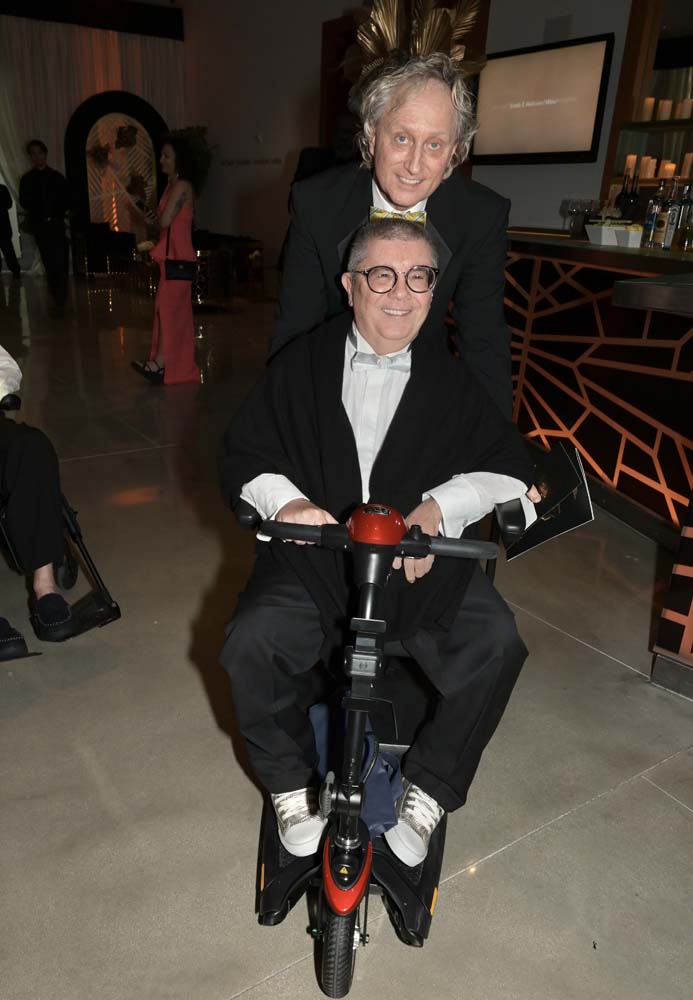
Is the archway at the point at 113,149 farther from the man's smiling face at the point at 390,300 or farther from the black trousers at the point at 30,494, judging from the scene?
the man's smiling face at the point at 390,300

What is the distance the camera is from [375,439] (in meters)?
1.61

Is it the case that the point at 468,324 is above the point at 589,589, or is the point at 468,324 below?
above

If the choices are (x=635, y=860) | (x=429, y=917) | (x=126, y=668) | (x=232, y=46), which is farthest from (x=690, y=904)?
(x=232, y=46)

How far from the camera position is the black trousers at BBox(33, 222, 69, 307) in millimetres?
9227

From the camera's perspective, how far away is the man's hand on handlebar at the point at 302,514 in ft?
4.61

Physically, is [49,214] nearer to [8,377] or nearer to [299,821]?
[8,377]

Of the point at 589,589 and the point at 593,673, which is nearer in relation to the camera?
the point at 593,673

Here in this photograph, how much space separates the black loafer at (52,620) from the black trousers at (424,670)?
1.10m

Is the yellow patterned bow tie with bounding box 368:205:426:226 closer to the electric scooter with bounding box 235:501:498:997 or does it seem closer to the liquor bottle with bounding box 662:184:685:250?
the electric scooter with bounding box 235:501:498:997

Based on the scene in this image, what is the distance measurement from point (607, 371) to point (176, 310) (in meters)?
3.26

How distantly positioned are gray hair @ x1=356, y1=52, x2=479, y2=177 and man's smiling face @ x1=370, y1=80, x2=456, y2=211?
1cm

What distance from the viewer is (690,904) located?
1.65 meters

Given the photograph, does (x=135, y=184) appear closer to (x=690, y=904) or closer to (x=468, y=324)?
(x=468, y=324)

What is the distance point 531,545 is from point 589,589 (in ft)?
4.75
